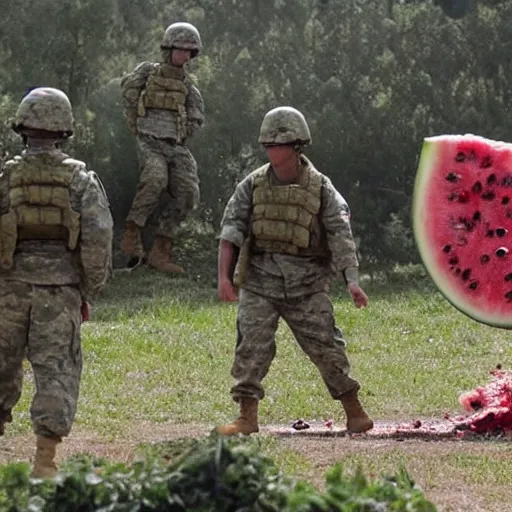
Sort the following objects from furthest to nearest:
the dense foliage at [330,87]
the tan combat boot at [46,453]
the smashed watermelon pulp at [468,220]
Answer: the dense foliage at [330,87]
the smashed watermelon pulp at [468,220]
the tan combat boot at [46,453]

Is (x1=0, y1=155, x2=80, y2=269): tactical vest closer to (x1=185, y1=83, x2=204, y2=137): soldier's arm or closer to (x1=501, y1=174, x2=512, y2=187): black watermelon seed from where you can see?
(x1=501, y1=174, x2=512, y2=187): black watermelon seed

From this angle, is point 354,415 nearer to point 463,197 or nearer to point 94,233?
point 463,197

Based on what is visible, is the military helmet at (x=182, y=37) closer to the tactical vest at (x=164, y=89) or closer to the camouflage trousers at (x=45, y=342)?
the tactical vest at (x=164, y=89)

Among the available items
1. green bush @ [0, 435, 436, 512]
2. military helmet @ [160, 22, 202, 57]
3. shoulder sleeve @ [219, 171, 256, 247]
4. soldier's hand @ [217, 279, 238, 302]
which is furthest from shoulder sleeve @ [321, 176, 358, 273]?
military helmet @ [160, 22, 202, 57]

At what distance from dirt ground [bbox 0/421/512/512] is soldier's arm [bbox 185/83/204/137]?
637 cm

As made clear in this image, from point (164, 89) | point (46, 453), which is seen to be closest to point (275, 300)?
point (46, 453)

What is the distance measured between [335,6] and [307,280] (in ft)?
32.3

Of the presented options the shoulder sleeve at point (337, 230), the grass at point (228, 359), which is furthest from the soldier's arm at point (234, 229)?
the grass at point (228, 359)

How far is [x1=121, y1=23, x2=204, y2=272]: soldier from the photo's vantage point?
15086 millimetres

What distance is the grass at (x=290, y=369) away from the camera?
7.80 meters

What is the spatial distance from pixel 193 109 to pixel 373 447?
7754mm

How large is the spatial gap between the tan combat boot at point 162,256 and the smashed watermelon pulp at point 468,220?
7.13 meters

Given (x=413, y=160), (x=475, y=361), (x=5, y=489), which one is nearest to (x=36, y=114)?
(x=5, y=489)

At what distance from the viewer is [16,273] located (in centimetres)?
743
